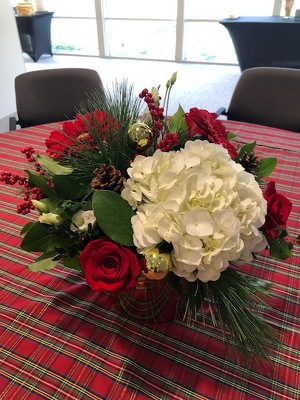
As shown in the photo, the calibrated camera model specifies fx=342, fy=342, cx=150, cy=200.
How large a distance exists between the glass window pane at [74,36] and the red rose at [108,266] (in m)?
5.56

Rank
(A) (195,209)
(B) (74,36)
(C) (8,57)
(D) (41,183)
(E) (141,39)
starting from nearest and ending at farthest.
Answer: (A) (195,209), (D) (41,183), (C) (8,57), (E) (141,39), (B) (74,36)

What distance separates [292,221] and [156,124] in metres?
0.52

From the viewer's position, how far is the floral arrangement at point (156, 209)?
43 centimetres

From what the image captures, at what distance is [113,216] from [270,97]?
1300mm

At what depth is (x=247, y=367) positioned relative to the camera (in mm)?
552

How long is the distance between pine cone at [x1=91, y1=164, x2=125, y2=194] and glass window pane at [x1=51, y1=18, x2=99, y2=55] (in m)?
5.47

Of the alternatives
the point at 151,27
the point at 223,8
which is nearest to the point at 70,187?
the point at 223,8

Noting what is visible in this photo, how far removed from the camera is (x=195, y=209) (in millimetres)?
418

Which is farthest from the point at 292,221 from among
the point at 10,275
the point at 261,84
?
the point at 261,84

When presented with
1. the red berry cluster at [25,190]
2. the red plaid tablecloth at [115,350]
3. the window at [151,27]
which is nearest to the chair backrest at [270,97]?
the red plaid tablecloth at [115,350]

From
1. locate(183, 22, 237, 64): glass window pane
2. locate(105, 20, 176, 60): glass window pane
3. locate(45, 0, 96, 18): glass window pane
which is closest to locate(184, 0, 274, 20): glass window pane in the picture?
locate(183, 22, 237, 64): glass window pane

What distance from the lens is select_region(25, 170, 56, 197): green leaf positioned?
0.52 m

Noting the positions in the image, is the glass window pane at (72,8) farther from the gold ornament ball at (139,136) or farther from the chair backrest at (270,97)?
the gold ornament ball at (139,136)

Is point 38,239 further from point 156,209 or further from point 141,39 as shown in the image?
point 141,39
